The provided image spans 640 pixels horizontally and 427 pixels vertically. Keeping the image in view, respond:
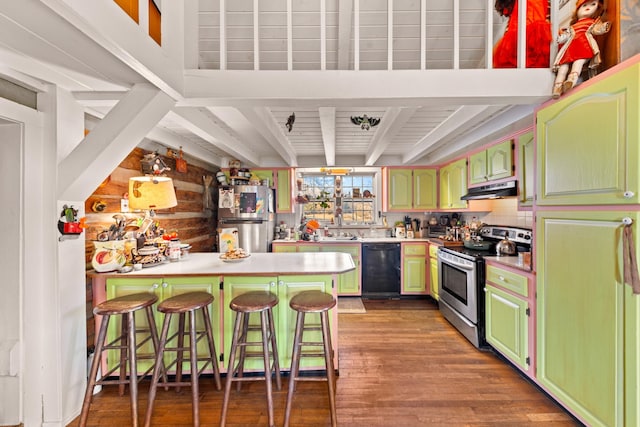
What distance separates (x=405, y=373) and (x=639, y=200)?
1838mm

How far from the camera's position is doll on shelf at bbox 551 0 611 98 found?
60.2 inches

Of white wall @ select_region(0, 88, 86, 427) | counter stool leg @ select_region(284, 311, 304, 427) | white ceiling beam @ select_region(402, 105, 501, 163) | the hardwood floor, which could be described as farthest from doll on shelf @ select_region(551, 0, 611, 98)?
white wall @ select_region(0, 88, 86, 427)

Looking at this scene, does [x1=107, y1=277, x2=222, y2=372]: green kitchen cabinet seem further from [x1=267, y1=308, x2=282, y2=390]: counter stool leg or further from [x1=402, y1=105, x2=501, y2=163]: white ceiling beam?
[x1=402, y1=105, x2=501, y2=163]: white ceiling beam

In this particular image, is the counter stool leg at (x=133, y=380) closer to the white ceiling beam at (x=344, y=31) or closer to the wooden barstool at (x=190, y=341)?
the wooden barstool at (x=190, y=341)

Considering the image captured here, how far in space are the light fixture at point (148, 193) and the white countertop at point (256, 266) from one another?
1.71 ft

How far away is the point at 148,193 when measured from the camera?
2260 millimetres

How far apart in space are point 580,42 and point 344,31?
136 cm

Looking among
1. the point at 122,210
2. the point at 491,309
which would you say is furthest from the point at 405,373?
the point at 122,210

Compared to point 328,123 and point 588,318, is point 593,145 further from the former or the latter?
point 328,123

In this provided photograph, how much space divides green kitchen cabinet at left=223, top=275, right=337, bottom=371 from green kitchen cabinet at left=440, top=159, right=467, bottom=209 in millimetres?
2469

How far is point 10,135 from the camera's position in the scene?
1571mm

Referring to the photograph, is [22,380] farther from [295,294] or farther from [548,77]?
[548,77]

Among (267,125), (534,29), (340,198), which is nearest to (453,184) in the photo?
(340,198)

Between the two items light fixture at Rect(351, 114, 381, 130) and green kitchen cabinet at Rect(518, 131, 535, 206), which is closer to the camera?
green kitchen cabinet at Rect(518, 131, 535, 206)
